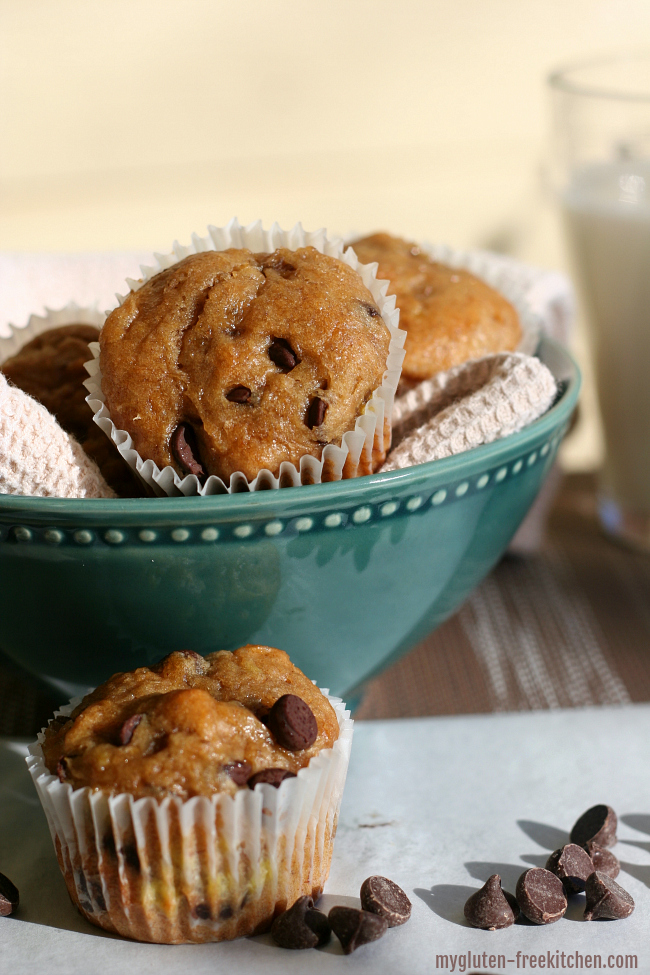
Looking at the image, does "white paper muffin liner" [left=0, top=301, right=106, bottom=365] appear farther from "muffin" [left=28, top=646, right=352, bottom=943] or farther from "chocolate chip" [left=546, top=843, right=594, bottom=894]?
"chocolate chip" [left=546, top=843, right=594, bottom=894]

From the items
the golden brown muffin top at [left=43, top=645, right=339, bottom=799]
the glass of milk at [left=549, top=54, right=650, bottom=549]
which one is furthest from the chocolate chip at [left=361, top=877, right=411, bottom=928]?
the glass of milk at [left=549, top=54, right=650, bottom=549]

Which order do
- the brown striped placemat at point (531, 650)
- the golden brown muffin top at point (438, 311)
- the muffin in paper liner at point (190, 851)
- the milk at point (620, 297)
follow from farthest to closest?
the milk at point (620, 297) < the brown striped placemat at point (531, 650) < the golden brown muffin top at point (438, 311) < the muffin in paper liner at point (190, 851)

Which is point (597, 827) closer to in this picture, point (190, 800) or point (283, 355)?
point (190, 800)

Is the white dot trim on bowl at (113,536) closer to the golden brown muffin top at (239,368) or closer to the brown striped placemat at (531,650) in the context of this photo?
the golden brown muffin top at (239,368)

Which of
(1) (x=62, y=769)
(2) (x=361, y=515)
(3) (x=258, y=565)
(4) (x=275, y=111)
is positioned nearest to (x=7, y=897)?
(1) (x=62, y=769)

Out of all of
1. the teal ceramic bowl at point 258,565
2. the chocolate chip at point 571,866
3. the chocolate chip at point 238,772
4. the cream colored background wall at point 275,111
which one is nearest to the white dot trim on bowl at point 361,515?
the teal ceramic bowl at point 258,565
